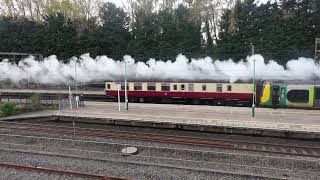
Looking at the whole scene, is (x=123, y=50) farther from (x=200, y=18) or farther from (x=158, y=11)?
(x=200, y=18)

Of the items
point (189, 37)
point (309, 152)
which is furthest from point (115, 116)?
point (189, 37)

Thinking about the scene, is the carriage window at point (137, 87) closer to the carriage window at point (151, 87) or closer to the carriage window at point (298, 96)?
the carriage window at point (151, 87)

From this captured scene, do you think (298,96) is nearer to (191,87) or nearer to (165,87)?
(191,87)

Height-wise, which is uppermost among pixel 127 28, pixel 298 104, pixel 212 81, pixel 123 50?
pixel 127 28

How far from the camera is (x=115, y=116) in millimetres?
27828

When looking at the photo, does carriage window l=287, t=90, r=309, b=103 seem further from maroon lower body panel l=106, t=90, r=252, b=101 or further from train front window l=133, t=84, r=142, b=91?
train front window l=133, t=84, r=142, b=91

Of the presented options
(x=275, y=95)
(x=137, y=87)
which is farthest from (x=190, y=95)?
(x=275, y=95)

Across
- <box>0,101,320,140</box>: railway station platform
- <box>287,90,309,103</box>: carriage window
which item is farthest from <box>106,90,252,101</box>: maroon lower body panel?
<box>287,90,309,103</box>: carriage window

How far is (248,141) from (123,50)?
39.3 meters

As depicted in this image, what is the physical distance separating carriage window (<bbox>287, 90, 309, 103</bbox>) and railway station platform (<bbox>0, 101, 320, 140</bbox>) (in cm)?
114

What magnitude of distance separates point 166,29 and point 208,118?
103 feet

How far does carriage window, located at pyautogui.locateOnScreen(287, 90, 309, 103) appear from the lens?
28.7 m

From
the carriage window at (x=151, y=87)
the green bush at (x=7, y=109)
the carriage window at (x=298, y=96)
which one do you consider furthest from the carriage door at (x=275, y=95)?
the green bush at (x=7, y=109)

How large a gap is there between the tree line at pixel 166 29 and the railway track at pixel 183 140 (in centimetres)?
2896
